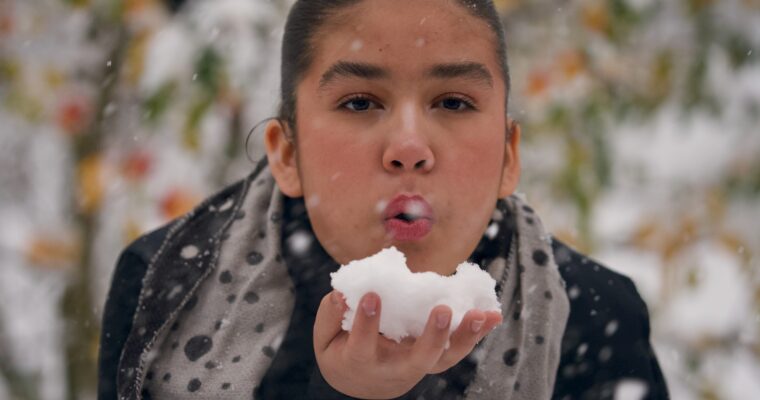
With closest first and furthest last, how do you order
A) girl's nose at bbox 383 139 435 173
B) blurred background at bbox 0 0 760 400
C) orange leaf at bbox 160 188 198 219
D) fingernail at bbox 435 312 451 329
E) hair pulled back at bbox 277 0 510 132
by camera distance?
fingernail at bbox 435 312 451 329
girl's nose at bbox 383 139 435 173
hair pulled back at bbox 277 0 510 132
blurred background at bbox 0 0 760 400
orange leaf at bbox 160 188 198 219

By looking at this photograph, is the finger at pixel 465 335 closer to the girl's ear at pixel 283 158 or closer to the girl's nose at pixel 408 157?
the girl's nose at pixel 408 157

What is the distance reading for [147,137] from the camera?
253cm

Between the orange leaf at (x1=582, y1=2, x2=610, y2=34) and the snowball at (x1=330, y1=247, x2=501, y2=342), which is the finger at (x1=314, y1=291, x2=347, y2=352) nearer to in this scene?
the snowball at (x1=330, y1=247, x2=501, y2=342)

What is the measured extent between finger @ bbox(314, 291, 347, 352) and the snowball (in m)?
Answer: 0.01

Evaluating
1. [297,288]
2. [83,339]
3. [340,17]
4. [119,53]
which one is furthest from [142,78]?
[340,17]

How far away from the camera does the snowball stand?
2.78 ft

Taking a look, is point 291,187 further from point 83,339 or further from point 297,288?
point 83,339

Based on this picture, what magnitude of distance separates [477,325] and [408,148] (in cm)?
22

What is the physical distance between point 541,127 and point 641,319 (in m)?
1.11

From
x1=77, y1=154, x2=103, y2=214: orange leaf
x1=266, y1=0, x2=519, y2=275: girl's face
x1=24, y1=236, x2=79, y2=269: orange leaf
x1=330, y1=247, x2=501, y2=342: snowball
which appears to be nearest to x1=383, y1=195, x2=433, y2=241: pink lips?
x1=266, y1=0, x2=519, y2=275: girl's face

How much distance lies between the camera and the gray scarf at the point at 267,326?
3.90 feet

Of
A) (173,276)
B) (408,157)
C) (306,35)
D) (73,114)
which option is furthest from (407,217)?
(73,114)

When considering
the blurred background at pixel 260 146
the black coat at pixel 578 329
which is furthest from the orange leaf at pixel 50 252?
the black coat at pixel 578 329

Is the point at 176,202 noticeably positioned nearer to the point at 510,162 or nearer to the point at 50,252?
the point at 50,252
